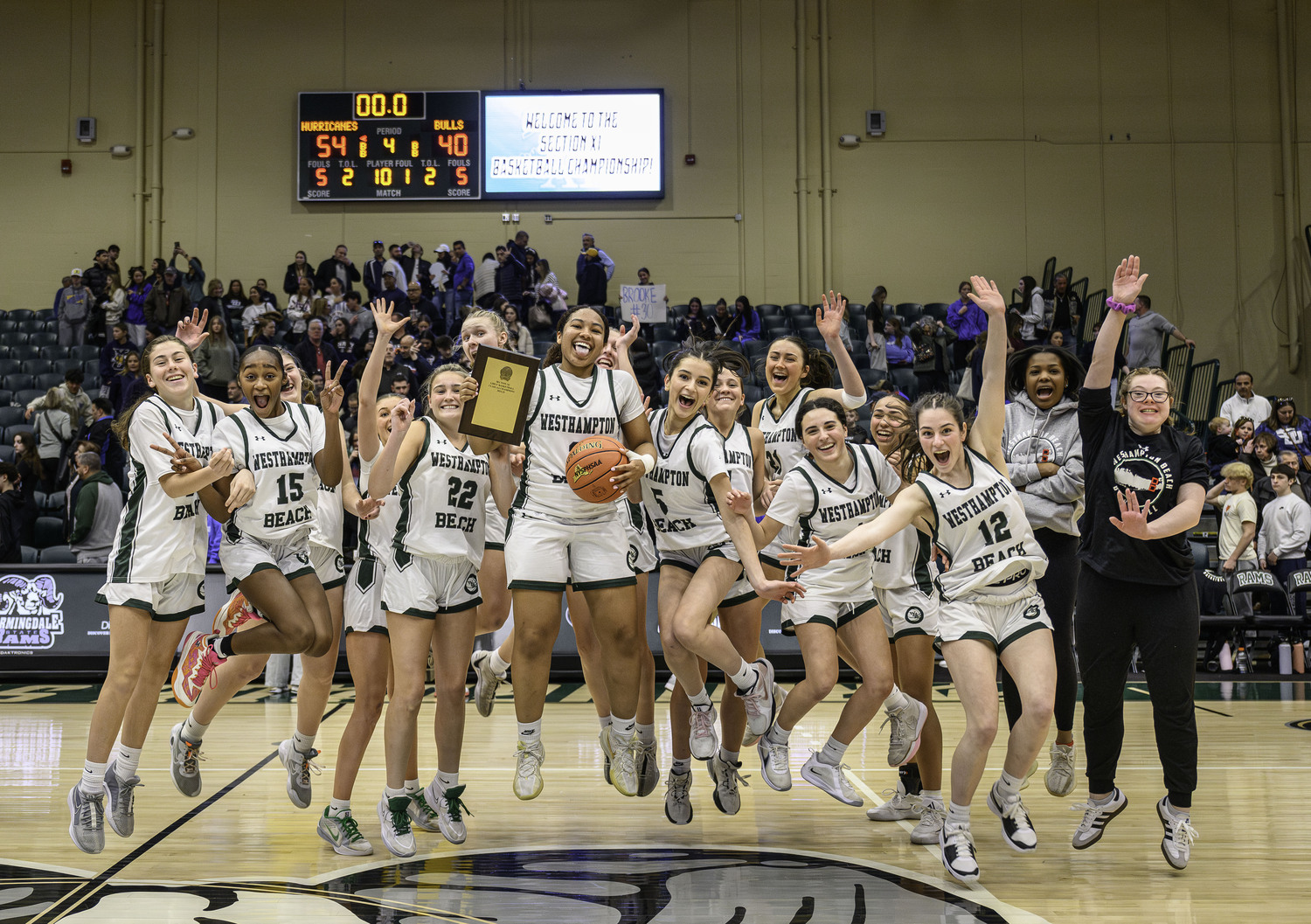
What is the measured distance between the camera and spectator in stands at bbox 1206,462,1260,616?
440 inches

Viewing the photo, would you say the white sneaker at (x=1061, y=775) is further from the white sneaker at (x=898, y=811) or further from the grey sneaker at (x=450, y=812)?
the grey sneaker at (x=450, y=812)

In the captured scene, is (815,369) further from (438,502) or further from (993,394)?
(438,502)

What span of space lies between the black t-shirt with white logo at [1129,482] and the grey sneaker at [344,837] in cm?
338

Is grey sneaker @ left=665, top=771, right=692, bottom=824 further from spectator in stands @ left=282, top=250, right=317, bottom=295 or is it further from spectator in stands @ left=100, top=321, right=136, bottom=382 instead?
spectator in stands @ left=282, top=250, right=317, bottom=295

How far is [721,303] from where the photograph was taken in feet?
57.6

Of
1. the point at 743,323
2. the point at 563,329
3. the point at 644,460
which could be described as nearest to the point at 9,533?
the point at 563,329

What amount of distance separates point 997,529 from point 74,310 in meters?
16.6

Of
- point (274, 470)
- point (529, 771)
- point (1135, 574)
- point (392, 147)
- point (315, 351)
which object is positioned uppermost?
point (392, 147)

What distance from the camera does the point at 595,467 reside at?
486 centimetres

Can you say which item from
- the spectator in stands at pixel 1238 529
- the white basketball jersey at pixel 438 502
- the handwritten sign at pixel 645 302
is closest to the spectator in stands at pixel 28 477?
the handwritten sign at pixel 645 302

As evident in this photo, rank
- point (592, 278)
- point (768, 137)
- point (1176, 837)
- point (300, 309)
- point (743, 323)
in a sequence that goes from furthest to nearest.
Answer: point (768, 137), point (592, 278), point (300, 309), point (743, 323), point (1176, 837)

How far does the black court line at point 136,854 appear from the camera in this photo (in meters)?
4.20

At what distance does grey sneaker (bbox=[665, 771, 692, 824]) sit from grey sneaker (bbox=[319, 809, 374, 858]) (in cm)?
140

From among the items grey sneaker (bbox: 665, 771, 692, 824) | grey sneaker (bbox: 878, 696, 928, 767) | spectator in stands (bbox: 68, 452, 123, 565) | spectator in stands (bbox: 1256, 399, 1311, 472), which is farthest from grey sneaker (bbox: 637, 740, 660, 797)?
spectator in stands (bbox: 1256, 399, 1311, 472)
